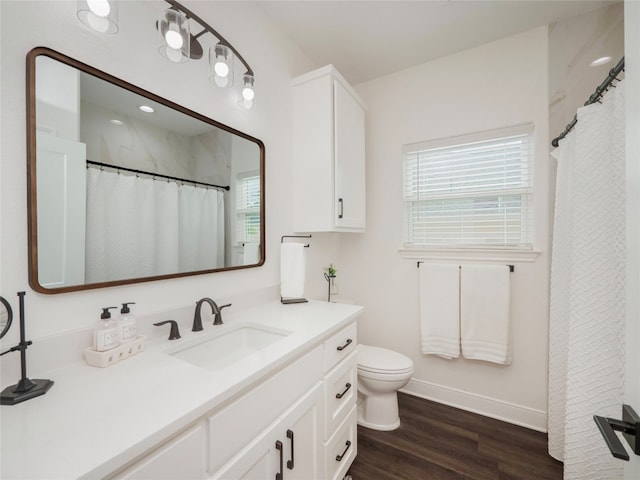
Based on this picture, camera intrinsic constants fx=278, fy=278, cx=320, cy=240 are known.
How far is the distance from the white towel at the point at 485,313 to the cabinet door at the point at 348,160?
92cm

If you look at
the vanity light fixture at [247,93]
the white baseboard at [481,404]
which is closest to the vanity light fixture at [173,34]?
the vanity light fixture at [247,93]

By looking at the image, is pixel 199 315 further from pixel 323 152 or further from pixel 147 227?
pixel 323 152

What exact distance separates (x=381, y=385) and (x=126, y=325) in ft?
5.00

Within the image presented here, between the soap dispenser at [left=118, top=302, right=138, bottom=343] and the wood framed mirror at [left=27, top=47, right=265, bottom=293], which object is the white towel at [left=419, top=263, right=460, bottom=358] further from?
the soap dispenser at [left=118, top=302, right=138, bottom=343]

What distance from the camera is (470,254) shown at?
2.09 m

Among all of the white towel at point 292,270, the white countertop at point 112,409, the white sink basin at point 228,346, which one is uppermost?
the white towel at point 292,270

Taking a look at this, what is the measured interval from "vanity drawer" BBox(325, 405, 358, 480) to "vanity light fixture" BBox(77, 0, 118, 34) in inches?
72.6

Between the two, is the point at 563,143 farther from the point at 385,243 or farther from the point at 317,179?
the point at 317,179

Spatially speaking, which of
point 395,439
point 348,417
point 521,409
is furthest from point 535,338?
point 348,417

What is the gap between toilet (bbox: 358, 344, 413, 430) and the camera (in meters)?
1.81

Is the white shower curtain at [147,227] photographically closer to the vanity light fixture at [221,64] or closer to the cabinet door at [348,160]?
the vanity light fixture at [221,64]

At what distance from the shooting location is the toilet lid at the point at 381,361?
1.83 metres

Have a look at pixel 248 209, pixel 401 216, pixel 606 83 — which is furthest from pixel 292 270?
pixel 606 83

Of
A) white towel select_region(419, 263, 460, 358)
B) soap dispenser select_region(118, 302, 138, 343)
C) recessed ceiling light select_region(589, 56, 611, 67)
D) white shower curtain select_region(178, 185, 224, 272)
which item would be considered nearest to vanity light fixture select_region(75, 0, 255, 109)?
white shower curtain select_region(178, 185, 224, 272)
